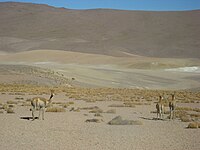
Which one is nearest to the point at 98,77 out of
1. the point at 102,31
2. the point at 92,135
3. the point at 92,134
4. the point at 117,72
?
the point at 117,72

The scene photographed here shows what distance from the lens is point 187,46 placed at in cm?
13312

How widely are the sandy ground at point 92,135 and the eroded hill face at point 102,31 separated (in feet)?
356

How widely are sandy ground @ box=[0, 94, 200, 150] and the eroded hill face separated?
356ft

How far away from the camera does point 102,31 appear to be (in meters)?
155

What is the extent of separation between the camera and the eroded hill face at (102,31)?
13350 cm

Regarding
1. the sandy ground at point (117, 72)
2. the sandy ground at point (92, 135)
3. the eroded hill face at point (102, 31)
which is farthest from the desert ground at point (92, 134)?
the eroded hill face at point (102, 31)

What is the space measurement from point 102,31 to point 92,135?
142177 mm

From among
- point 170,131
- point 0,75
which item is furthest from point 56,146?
point 0,75

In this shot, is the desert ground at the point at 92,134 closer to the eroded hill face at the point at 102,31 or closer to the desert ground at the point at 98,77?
the desert ground at the point at 98,77

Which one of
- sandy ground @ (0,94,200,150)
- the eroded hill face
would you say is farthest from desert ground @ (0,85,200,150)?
the eroded hill face

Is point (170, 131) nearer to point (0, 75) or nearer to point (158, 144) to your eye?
point (158, 144)

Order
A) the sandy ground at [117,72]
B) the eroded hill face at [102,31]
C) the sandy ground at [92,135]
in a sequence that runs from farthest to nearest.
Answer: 1. the eroded hill face at [102,31]
2. the sandy ground at [117,72]
3. the sandy ground at [92,135]

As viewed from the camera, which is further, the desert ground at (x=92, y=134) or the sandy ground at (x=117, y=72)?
the sandy ground at (x=117, y=72)

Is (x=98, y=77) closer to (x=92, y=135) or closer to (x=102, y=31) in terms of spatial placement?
(x=92, y=135)
